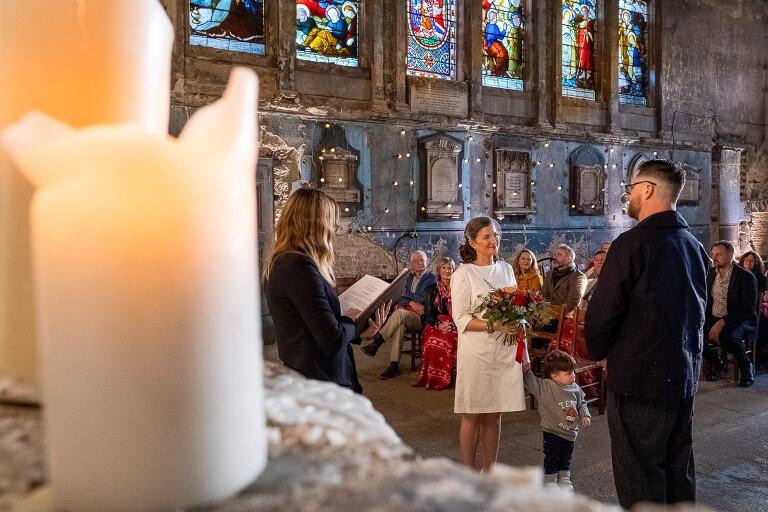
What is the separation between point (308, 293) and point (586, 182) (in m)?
10.1

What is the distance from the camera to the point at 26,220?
681 millimetres

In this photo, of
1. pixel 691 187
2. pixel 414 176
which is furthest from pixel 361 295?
pixel 691 187

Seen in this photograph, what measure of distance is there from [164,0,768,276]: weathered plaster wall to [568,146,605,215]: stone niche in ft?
0.51

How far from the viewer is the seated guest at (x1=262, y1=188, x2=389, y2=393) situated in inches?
88.2

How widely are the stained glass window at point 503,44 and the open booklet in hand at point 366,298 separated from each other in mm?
8479

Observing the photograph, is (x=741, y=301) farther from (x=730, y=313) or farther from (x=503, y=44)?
(x=503, y=44)

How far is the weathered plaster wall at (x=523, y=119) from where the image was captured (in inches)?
335

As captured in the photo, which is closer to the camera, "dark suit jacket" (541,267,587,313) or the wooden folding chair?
the wooden folding chair

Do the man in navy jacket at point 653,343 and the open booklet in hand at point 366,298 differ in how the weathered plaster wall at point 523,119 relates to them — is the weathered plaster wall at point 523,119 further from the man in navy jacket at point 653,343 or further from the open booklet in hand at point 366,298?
the man in navy jacket at point 653,343

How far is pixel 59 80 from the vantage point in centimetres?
65

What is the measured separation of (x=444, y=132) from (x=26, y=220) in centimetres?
943

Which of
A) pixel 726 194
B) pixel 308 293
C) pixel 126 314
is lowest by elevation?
pixel 308 293

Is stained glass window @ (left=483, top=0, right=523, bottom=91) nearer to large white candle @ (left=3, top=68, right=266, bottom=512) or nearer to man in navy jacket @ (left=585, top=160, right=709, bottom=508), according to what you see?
man in navy jacket @ (left=585, top=160, right=709, bottom=508)

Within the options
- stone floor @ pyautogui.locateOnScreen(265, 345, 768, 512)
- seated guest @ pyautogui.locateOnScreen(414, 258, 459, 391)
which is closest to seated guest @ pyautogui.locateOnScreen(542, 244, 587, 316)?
seated guest @ pyautogui.locateOnScreen(414, 258, 459, 391)
